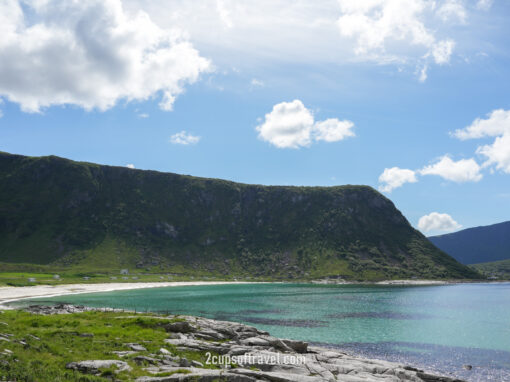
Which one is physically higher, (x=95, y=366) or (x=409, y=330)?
(x=95, y=366)

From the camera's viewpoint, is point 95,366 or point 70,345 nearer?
point 95,366

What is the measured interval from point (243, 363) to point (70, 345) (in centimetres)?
1656

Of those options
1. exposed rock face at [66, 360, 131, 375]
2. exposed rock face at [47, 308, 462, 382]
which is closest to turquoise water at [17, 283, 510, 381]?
exposed rock face at [47, 308, 462, 382]

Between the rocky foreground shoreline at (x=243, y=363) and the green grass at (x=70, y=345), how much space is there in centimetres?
116

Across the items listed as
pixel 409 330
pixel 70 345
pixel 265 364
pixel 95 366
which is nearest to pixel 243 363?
pixel 265 364

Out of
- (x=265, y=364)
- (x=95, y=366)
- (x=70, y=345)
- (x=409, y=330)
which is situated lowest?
(x=409, y=330)

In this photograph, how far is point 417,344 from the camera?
5794 cm

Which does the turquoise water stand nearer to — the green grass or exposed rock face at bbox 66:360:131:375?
the green grass

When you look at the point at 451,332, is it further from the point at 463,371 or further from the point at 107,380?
the point at 107,380

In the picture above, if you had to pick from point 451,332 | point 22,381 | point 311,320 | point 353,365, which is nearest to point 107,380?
point 22,381

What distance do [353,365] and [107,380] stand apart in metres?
25.5

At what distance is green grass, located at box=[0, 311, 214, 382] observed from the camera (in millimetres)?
22172

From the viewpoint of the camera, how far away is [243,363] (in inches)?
1261

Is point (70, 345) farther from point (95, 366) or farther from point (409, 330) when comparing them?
point (409, 330)
